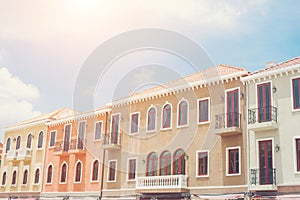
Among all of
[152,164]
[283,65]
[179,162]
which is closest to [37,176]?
[152,164]

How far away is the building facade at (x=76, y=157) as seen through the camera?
33938 mm

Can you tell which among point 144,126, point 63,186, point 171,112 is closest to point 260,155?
point 171,112

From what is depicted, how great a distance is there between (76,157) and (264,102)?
1823 cm

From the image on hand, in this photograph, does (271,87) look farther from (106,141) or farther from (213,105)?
(106,141)

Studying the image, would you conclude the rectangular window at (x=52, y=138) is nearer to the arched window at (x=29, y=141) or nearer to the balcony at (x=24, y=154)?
the balcony at (x=24, y=154)

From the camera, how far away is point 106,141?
32.9 metres

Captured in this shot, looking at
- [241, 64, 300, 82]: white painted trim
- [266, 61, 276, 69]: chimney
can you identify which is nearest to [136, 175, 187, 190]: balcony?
[241, 64, 300, 82]: white painted trim

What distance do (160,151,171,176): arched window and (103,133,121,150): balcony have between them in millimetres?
4445

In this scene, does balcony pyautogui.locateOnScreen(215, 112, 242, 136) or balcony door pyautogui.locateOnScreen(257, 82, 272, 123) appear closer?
balcony door pyautogui.locateOnScreen(257, 82, 272, 123)

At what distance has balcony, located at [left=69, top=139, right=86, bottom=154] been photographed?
35031 millimetres

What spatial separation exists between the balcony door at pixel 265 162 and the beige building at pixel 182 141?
103cm

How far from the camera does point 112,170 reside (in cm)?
3234

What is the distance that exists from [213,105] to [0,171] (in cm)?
2848

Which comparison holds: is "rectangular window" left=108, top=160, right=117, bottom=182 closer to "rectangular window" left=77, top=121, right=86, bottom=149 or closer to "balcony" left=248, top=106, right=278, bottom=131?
"rectangular window" left=77, top=121, right=86, bottom=149
